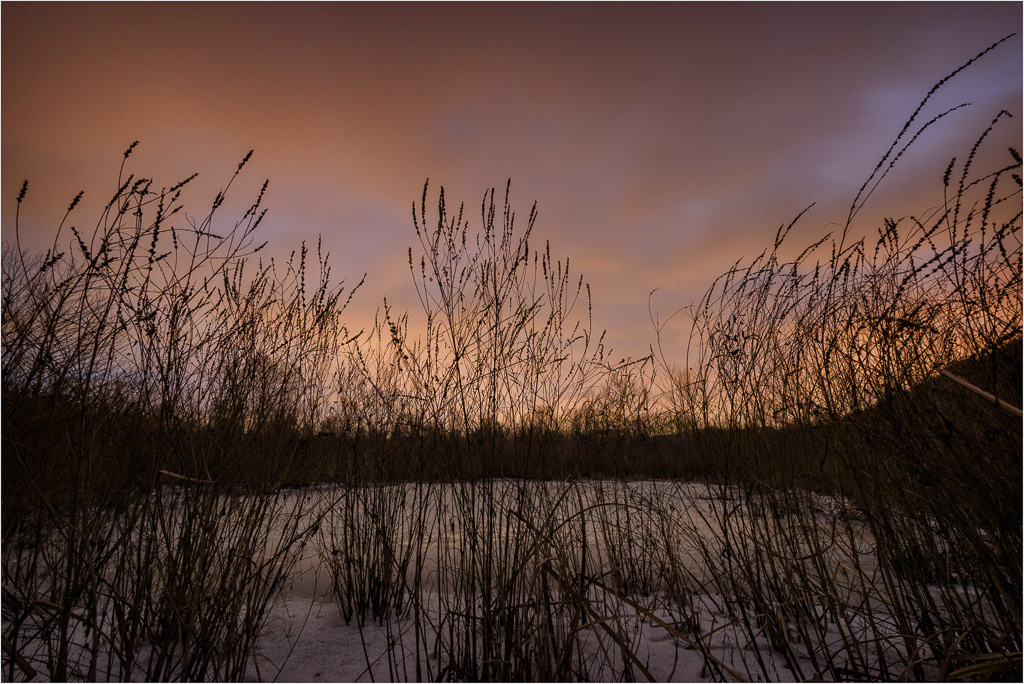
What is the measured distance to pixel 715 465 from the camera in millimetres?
2482

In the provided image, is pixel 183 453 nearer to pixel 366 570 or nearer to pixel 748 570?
pixel 366 570

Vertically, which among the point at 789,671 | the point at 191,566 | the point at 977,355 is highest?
the point at 977,355

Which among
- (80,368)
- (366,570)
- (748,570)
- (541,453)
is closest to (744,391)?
(748,570)

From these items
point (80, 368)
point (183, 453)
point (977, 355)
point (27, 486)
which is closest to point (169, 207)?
point (80, 368)

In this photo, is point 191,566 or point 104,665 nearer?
point 191,566

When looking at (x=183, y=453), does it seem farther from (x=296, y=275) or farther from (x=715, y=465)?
(x=715, y=465)

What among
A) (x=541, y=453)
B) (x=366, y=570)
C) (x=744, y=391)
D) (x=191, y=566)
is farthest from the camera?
(x=366, y=570)

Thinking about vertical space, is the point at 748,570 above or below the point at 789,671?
above

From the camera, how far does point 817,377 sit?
2141 mm

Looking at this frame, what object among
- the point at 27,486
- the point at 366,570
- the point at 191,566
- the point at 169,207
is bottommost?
the point at 366,570

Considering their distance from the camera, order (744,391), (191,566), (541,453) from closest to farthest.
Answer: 1. (191,566)
2. (541,453)
3. (744,391)

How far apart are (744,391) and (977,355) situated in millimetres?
871

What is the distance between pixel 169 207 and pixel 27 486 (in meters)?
1.52

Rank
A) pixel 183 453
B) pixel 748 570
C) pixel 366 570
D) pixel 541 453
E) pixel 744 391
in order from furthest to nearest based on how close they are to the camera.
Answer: pixel 366 570 → pixel 744 391 → pixel 541 453 → pixel 748 570 → pixel 183 453
